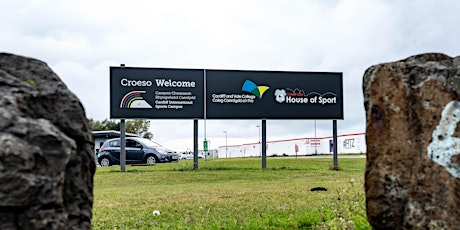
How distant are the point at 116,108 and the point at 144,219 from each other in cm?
1132

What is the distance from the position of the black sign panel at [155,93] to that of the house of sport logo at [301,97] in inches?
114

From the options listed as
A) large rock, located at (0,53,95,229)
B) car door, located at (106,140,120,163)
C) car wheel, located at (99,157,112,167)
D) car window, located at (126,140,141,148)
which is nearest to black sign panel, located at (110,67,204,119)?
car window, located at (126,140,141,148)

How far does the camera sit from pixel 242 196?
29.2ft

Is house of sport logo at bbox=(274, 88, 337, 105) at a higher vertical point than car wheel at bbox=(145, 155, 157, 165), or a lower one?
higher

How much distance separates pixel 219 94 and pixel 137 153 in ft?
25.7

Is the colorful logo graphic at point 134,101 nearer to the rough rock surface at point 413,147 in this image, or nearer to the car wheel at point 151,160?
the car wheel at point 151,160

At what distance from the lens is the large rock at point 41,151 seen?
7.88 feet

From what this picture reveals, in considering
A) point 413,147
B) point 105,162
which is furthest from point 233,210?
point 105,162

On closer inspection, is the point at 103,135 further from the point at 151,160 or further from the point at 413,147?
the point at 413,147

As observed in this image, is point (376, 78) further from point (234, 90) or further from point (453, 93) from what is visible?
point (234, 90)

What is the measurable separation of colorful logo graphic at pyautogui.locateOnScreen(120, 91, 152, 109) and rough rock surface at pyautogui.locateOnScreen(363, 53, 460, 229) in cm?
1372

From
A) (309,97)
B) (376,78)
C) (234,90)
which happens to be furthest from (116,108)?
(376,78)

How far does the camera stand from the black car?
2384 cm

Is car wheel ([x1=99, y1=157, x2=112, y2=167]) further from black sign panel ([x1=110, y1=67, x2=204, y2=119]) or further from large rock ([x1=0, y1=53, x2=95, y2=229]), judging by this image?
large rock ([x1=0, y1=53, x2=95, y2=229])
